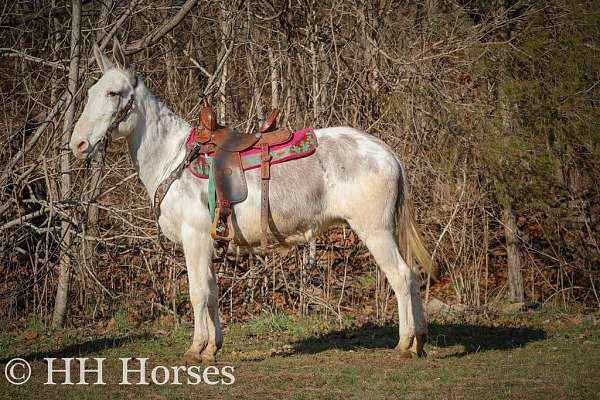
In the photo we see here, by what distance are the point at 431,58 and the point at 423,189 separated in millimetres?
1641

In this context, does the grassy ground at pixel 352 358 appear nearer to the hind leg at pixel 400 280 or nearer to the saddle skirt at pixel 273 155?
the hind leg at pixel 400 280

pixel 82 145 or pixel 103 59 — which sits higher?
pixel 103 59

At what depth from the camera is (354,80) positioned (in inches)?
364

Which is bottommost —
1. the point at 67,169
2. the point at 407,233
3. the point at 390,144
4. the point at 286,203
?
the point at 407,233

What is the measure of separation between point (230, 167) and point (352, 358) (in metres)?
2.08

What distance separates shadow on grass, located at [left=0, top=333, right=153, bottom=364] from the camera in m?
7.14

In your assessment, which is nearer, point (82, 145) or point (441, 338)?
point (82, 145)

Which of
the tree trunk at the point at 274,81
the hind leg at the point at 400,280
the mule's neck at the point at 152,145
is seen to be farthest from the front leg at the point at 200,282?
the tree trunk at the point at 274,81

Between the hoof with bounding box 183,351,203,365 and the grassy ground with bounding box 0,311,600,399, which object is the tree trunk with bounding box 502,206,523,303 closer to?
the grassy ground with bounding box 0,311,600,399

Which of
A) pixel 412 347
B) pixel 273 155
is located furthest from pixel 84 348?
pixel 412 347

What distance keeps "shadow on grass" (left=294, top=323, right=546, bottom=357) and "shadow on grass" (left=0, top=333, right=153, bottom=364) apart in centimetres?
189

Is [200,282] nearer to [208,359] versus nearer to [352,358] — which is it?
[208,359]

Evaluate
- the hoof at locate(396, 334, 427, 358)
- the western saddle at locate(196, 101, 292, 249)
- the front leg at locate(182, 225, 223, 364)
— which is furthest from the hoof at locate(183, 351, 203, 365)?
the hoof at locate(396, 334, 427, 358)

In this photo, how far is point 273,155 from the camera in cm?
641
